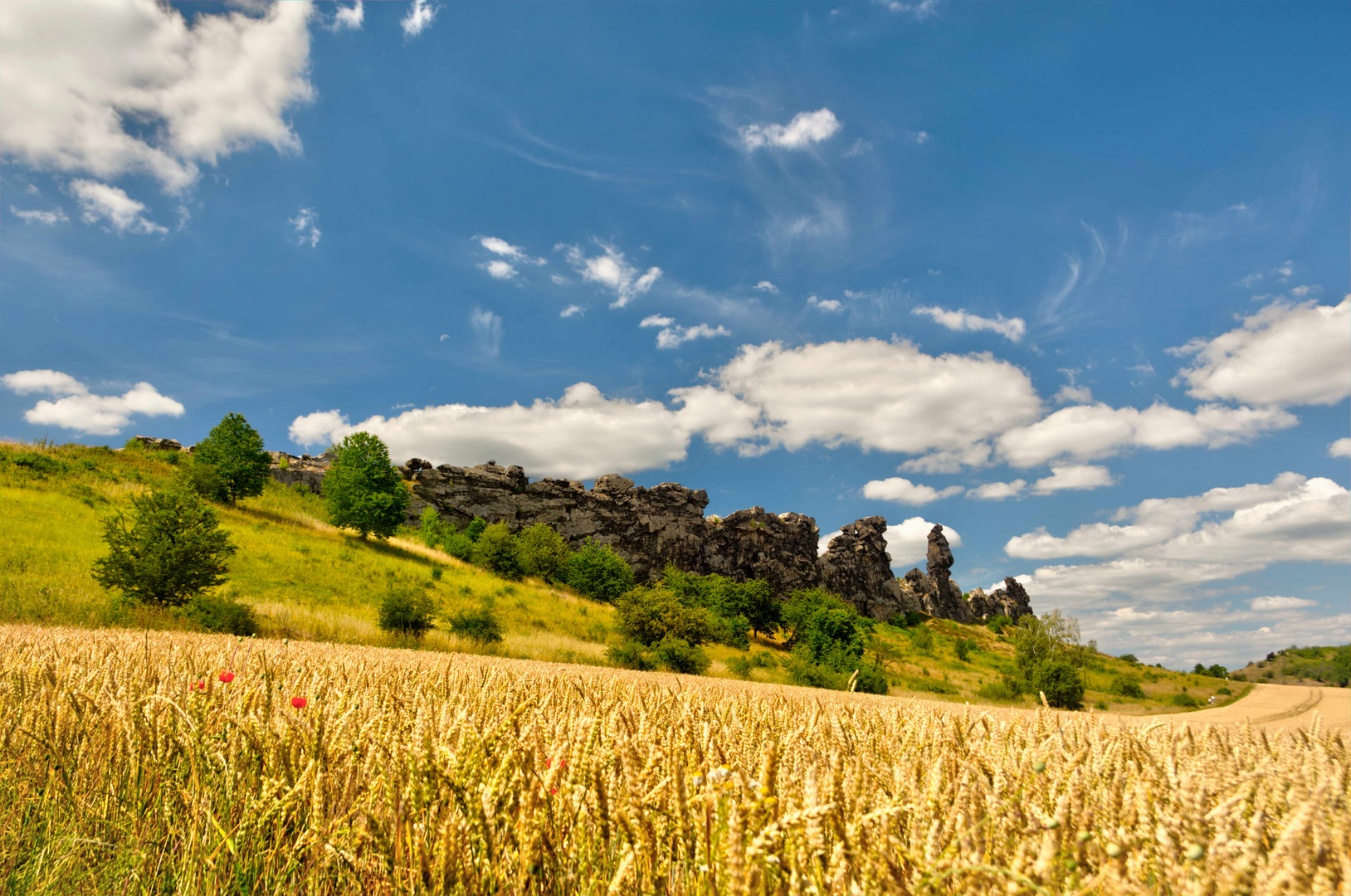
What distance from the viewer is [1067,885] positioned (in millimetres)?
992

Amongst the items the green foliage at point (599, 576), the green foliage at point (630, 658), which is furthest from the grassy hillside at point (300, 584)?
the green foliage at point (599, 576)

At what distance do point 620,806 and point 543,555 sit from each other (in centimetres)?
5536

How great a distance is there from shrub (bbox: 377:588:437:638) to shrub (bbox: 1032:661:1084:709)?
924 inches

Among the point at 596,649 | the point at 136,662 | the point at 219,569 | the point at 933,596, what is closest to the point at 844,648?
the point at 596,649

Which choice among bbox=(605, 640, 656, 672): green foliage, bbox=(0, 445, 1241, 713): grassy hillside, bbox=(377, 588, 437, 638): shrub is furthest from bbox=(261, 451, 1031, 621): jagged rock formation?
bbox=(605, 640, 656, 672): green foliage

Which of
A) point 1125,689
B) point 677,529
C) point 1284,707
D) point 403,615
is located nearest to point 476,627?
point 403,615

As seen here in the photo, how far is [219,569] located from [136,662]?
608 inches

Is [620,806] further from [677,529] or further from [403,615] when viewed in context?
[677,529]

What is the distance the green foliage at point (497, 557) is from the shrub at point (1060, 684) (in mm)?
35247

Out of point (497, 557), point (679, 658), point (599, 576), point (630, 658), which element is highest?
point (497, 557)

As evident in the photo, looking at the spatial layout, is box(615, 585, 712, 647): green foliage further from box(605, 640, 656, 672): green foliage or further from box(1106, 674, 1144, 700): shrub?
box(1106, 674, 1144, 700): shrub

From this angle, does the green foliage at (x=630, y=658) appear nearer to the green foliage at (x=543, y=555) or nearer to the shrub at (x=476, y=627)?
the shrub at (x=476, y=627)

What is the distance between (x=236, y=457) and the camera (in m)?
41.1

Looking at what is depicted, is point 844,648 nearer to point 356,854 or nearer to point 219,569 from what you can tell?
point 219,569
